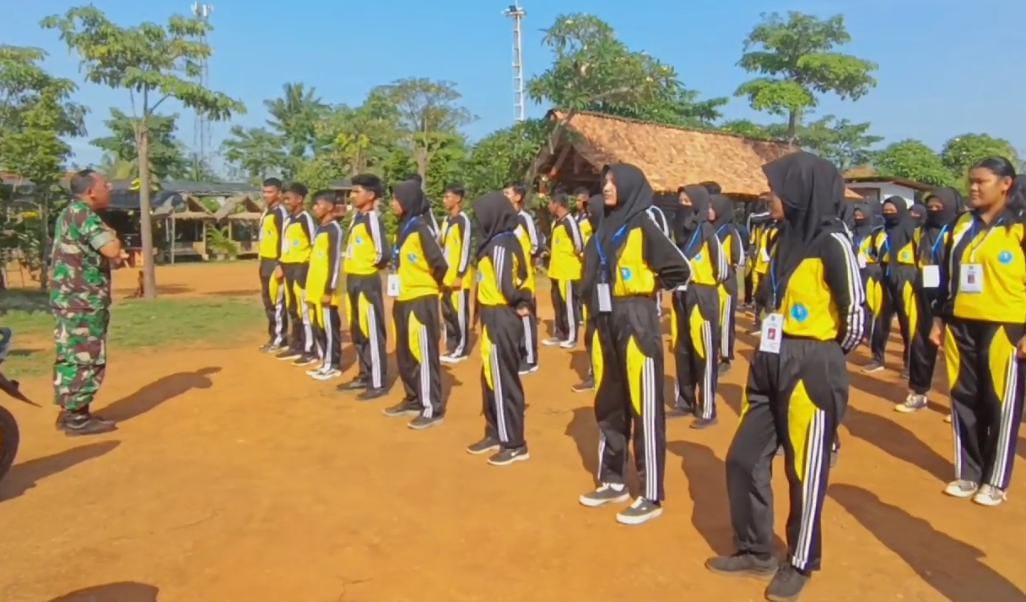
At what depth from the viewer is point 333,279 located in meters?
8.27

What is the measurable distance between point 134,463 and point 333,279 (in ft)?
9.93

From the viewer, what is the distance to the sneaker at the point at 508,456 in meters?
5.68

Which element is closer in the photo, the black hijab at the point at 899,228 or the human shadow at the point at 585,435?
the human shadow at the point at 585,435

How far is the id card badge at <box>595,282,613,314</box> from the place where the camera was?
457 centimetres

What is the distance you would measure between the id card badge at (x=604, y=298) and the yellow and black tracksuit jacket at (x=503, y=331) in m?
1.13

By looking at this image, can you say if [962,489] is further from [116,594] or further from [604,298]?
[116,594]

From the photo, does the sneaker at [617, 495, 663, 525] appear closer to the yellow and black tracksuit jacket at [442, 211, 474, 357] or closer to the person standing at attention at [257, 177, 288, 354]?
the yellow and black tracksuit jacket at [442, 211, 474, 357]

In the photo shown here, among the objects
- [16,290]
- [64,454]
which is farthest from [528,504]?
[16,290]

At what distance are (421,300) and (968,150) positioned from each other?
125 feet

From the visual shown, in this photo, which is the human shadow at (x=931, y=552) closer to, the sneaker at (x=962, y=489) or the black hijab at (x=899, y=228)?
the sneaker at (x=962, y=489)

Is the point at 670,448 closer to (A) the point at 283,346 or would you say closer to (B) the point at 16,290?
(A) the point at 283,346

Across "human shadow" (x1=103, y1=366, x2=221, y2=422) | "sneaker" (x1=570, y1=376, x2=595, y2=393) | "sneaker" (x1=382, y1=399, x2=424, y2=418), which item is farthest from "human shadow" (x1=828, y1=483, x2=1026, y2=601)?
"human shadow" (x1=103, y1=366, x2=221, y2=422)

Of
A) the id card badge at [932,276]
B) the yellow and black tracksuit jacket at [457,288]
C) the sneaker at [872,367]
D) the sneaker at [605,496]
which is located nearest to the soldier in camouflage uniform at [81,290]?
the yellow and black tracksuit jacket at [457,288]

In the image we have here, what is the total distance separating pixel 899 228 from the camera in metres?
8.34
